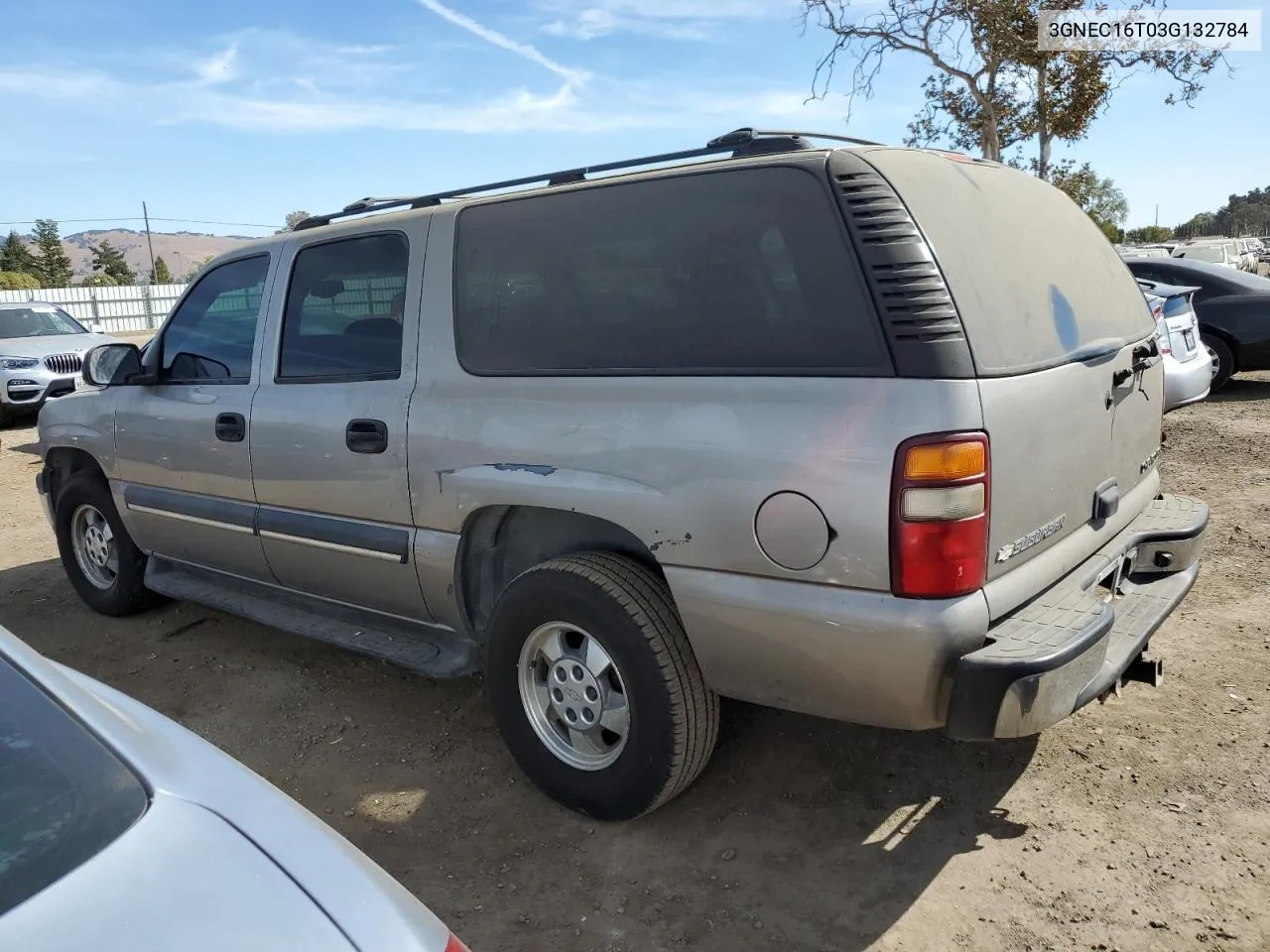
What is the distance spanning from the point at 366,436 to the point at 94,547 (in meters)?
2.77

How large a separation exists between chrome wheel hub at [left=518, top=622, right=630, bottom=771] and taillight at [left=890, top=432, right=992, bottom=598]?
981 mm

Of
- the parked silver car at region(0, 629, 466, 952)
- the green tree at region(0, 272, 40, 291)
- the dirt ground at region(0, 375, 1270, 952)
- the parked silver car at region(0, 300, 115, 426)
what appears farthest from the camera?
the green tree at region(0, 272, 40, 291)

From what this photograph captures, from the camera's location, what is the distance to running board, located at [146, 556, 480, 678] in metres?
3.51

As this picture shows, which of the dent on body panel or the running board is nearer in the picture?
the running board

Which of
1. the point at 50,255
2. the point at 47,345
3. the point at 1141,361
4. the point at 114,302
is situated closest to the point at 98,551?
the point at 1141,361

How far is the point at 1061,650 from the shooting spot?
240 cm

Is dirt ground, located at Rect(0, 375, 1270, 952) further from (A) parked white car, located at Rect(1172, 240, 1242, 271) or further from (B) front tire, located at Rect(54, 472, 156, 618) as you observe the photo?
(A) parked white car, located at Rect(1172, 240, 1242, 271)

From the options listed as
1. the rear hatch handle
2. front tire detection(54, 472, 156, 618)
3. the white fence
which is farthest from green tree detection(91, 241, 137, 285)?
the rear hatch handle

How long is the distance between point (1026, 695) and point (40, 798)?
2.08 m

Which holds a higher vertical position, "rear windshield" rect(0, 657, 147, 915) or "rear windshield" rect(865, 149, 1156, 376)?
"rear windshield" rect(865, 149, 1156, 376)

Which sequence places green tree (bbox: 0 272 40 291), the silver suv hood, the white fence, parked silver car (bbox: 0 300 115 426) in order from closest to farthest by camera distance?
parked silver car (bbox: 0 300 115 426), the silver suv hood, the white fence, green tree (bbox: 0 272 40 291)

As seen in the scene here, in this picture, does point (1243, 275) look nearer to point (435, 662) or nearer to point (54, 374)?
point (435, 662)

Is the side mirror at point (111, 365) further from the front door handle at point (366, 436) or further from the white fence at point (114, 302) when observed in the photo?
the white fence at point (114, 302)

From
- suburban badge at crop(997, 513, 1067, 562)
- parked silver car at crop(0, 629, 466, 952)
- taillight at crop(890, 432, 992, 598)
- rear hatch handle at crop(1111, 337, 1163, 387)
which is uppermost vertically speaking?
rear hatch handle at crop(1111, 337, 1163, 387)
